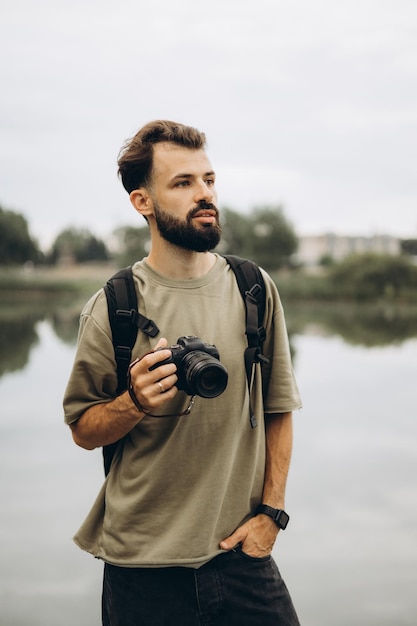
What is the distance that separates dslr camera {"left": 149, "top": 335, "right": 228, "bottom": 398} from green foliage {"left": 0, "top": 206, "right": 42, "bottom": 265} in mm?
53342

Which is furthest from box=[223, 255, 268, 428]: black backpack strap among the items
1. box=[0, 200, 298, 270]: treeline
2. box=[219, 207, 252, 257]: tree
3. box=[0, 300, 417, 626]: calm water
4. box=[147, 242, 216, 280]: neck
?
box=[219, 207, 252, 257]: tree

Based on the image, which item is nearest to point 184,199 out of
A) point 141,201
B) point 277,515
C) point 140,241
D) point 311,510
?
point 141,201

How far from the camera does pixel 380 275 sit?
56312mm

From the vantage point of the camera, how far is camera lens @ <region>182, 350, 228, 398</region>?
1931 mm

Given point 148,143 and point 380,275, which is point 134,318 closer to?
point 148,143

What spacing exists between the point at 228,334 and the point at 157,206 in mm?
486

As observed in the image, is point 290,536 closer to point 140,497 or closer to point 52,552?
point 52,552

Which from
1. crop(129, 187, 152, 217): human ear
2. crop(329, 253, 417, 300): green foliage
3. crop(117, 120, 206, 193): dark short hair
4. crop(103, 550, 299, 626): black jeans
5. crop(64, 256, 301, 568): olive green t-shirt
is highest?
crop(117, 120, 206, 193): dark short hair

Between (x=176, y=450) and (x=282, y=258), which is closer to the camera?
(x=176, y=450)

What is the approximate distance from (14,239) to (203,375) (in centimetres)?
5624

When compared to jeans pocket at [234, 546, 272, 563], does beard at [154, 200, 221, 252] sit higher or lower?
higher

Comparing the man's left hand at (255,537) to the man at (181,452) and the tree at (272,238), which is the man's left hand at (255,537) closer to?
the man at (181,452)

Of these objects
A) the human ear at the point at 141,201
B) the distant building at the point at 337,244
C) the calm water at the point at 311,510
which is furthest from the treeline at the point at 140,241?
the distant building at the point at 337,244

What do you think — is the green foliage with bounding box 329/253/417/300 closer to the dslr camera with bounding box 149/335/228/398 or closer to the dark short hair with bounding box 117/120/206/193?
the dark short hair with bounding box 117/120/206/193
